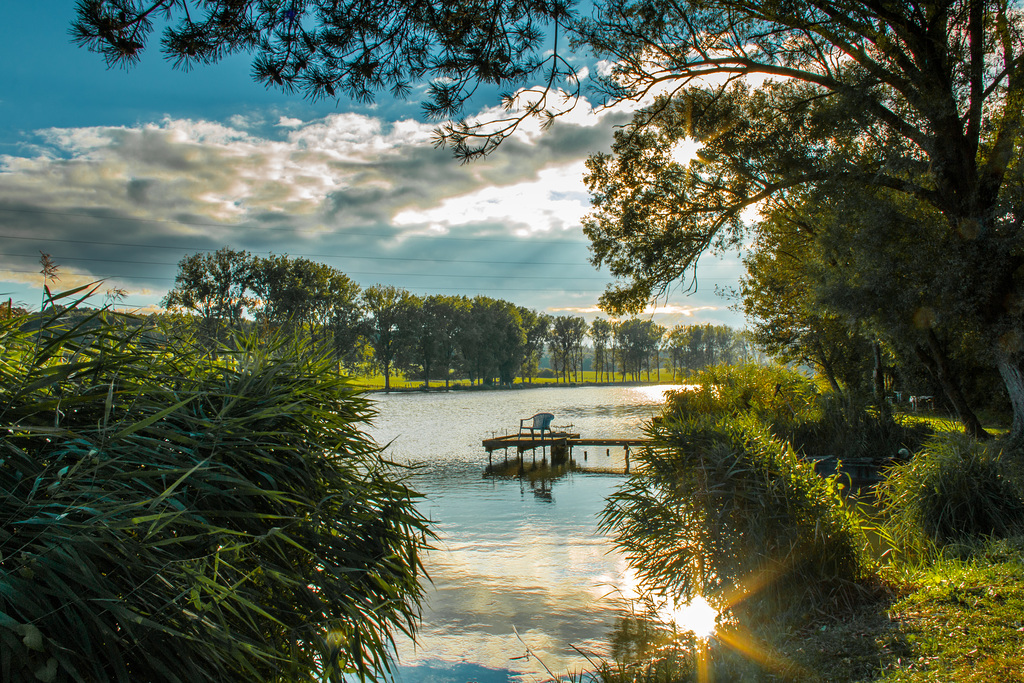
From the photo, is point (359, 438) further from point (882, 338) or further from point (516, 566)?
point (882, 338)

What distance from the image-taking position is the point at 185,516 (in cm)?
241

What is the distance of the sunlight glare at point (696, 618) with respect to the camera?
642 cm

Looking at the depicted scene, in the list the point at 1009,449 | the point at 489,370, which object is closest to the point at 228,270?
the point at 489,370

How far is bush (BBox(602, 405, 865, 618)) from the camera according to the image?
568cm

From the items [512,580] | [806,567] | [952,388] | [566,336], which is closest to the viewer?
[806,567]

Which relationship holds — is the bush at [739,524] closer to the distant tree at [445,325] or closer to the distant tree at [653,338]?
the distant tree at [445,325]

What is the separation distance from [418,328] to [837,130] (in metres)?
86.7

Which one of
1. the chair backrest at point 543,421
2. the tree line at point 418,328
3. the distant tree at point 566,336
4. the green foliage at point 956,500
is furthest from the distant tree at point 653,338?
the green foliage at point 956,500

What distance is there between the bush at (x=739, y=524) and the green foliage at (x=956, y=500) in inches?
84.6

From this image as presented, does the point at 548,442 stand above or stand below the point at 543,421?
below

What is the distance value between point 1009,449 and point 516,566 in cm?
877

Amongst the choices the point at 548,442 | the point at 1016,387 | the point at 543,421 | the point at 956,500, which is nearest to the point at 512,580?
the point at 956,500

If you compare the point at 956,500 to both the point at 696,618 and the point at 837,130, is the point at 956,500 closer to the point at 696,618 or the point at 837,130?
the point at 696,618

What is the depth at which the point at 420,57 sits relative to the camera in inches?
227
